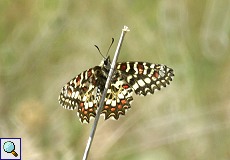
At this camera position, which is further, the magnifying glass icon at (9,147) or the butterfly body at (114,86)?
the magnifying glass icon at (9,147)

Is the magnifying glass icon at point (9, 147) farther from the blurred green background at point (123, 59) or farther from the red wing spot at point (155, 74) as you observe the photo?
the red wing spot at point (155, 74)

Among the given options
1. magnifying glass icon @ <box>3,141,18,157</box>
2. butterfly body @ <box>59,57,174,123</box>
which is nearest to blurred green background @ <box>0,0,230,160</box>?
magnifying glass icon @ <box>3,141,18,157</box>

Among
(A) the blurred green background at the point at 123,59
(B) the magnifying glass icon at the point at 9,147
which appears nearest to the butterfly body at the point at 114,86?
(B) the magnifying glass icon at the point at 9,147

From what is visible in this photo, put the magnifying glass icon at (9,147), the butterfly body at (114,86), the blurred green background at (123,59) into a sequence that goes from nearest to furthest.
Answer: the butterfly body at (114,86)
the magnifying glass icon at (9,147)
the blurred green background at (123,59)

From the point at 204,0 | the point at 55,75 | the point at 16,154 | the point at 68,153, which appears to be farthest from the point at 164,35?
the point at 16,154

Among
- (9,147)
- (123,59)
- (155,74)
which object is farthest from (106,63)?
(123,59)

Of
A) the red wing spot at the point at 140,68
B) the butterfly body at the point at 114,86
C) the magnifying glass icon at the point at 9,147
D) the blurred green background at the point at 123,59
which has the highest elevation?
the blurred green background at the point at 123,59

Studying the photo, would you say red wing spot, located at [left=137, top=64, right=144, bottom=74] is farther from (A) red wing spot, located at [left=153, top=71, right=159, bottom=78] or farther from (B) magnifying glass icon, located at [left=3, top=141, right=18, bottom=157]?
(B) magnifying glass icon, located at [left=3, top=141, right=18, bottom=157]
